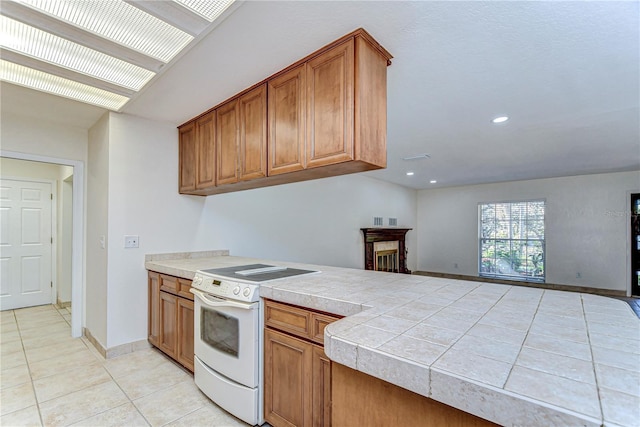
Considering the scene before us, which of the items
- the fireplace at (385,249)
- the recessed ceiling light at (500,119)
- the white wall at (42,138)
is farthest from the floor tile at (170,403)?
the fireplace at (385,249)

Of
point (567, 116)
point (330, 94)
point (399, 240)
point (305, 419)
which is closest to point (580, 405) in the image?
point (305, 419)

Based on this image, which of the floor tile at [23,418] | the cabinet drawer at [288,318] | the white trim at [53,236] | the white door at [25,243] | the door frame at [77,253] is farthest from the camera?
the white trim at [53,236]

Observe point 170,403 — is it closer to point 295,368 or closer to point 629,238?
point 295,368

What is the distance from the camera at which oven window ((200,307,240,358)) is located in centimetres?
184

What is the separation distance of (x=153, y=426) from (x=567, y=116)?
4304 mm

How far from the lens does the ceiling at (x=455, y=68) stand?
4.98ft

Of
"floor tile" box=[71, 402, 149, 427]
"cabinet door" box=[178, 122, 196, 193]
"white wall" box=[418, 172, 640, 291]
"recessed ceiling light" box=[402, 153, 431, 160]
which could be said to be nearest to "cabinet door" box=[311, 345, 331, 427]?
"floor tile" box=[71, 402, 149, 427]

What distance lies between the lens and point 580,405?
1.92 feet

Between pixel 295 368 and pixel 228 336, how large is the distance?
21.3 inches

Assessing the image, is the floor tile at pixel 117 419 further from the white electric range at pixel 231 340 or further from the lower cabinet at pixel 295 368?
the lower cabinet at pixel 295 368

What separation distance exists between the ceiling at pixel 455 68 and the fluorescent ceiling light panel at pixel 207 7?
61 mm

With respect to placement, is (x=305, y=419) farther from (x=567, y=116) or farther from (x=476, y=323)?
(x=567, y=116)

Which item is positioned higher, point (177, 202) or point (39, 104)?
point (39, 104)

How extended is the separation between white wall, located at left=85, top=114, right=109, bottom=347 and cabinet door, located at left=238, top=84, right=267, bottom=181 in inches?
58.4
